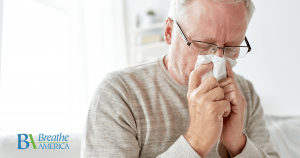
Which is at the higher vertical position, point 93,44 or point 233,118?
point 93,44

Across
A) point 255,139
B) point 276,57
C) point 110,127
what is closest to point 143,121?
point 110,127

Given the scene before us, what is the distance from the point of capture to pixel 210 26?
3.34 ft

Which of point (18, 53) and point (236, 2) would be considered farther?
point (18, 53)

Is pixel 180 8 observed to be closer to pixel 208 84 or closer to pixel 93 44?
pixel 208 84

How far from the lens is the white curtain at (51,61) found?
161cm

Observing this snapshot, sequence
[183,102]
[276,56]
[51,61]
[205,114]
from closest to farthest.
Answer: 1. [205,114]
2. [183,102]
3. [276,56]
4. [51,61]

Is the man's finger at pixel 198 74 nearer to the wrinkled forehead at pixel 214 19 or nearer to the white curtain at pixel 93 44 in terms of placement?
the wrinkled forehead at pixel 214 19

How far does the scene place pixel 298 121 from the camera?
1571mm

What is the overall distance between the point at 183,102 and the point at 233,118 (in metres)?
0.25

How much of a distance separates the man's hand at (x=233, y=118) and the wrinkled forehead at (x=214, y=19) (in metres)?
0.15

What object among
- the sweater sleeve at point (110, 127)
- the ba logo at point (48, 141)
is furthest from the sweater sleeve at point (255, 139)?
the ba logo at point (48, 141)

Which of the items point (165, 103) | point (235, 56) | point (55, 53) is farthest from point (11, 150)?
point (235, 56)

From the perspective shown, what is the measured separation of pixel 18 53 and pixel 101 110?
1.03 meters

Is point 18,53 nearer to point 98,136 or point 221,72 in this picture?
point 98,136
